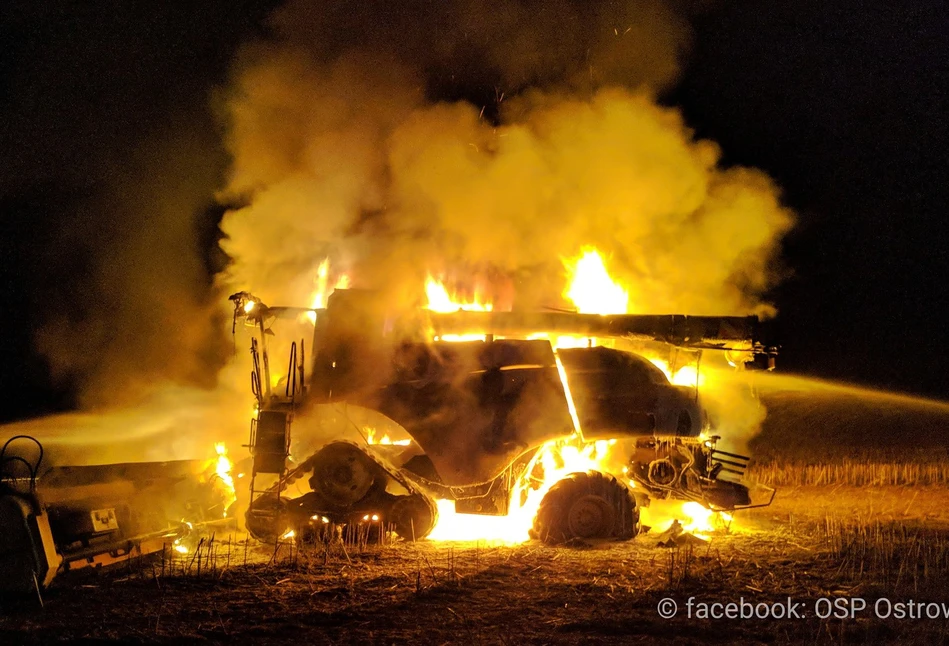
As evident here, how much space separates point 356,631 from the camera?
7.21 meters

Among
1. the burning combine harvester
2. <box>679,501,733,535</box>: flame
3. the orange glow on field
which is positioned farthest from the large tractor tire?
<box>679,501,733,535</box>: flame

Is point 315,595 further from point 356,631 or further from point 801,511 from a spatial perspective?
point 801,511

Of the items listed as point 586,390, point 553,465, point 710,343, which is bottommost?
point 553,465

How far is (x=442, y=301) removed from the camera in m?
15.3

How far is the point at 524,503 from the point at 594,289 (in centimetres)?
572

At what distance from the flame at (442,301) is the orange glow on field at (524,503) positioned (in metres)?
3.21

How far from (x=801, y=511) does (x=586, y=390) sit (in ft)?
19.4

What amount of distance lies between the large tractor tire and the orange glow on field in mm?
313

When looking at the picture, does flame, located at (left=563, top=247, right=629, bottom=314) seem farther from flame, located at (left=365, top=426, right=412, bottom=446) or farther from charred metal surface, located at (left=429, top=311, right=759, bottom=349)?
flame, located at (left=365, top=426, right=412, bottom=446)

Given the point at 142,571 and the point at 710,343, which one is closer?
the point at 142,571

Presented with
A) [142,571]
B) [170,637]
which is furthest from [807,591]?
[142,571]

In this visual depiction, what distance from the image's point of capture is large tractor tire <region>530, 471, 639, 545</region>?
11555mm

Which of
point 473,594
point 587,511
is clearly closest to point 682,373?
point 587,511

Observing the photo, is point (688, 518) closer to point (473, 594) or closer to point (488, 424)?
point (488, 424)
